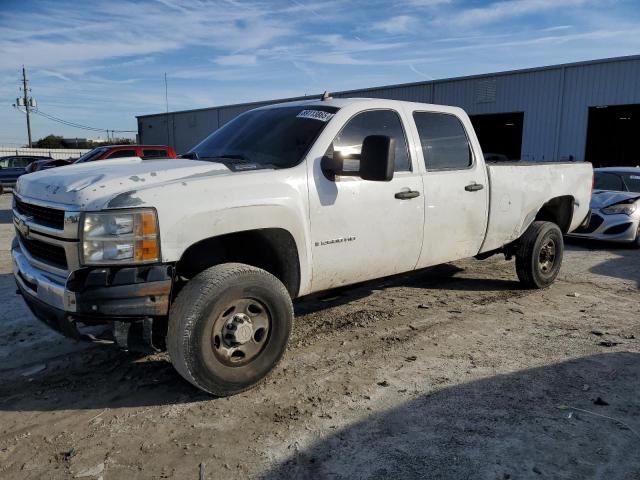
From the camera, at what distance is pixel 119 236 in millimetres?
2961

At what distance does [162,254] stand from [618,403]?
2.99m

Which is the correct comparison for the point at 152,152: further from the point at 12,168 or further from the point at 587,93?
the point at 587,93

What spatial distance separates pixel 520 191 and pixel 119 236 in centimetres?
426

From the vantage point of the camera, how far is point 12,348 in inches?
168

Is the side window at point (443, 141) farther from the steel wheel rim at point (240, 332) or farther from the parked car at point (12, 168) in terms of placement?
the parked car at point (12, 168)

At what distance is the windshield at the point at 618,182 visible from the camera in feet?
32.0

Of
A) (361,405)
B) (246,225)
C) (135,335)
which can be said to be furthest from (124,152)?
(361,405)

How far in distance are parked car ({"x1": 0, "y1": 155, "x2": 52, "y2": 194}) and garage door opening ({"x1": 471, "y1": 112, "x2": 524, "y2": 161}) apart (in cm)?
2034

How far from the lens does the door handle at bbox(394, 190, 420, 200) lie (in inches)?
169

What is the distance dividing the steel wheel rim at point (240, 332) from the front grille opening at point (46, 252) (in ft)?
3.26

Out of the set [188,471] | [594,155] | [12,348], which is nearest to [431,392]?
[188,471]

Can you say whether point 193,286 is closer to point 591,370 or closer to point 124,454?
point 124,454

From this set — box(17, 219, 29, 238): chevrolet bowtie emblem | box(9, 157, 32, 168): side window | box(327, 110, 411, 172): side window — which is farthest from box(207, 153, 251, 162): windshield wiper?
box(9, 157, 32, 168): side window

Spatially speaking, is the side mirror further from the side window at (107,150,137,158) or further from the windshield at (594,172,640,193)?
the side window at (107,150,137,158)
